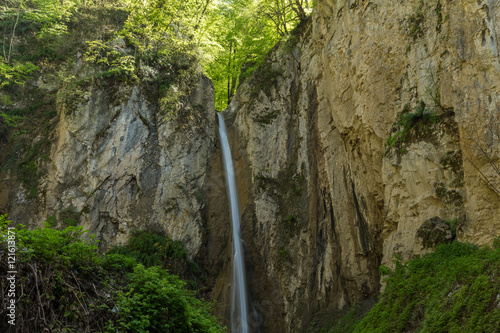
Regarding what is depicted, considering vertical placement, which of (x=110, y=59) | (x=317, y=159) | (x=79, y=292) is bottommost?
(x=79, y=292)

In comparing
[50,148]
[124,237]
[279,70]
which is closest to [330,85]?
[279,70]

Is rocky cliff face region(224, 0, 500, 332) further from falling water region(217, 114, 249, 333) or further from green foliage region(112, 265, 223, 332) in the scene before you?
green foliage region(112, 265, 223, 332)

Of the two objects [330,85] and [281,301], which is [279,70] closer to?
[330,85]

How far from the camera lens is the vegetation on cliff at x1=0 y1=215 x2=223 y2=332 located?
Answer: 4469 millimetres

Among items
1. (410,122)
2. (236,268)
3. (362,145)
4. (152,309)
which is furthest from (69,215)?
(410,122)

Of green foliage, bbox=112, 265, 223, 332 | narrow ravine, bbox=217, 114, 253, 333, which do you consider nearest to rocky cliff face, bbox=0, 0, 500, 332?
narrow ravine, bbox=217, 114, 253, 333

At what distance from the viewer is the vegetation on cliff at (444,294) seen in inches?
195

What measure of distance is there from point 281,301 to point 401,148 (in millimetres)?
7442

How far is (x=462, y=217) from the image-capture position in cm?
738

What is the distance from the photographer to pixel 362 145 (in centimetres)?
1144

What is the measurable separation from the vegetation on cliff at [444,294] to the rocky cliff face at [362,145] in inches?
23.7

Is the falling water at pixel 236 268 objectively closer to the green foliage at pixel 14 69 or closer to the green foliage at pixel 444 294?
the green foliage at pixel 444 294

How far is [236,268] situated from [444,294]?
31.4ft

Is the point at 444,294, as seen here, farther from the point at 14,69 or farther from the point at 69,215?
the point at 14,69
